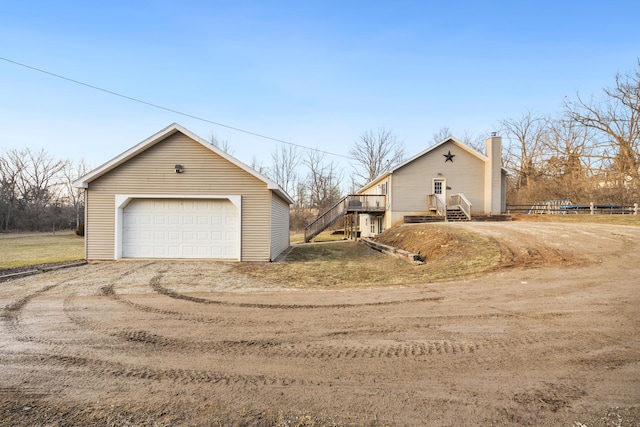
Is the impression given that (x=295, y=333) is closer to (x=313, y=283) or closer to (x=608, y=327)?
(x=313, y=283)

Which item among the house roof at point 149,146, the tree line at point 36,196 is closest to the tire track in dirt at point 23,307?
the house roof at point 149,146

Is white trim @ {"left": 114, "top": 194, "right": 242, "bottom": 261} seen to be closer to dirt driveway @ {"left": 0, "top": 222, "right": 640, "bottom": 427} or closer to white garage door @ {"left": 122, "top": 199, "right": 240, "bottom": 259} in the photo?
white garage door @ {"left": 122, "top": 199, "right": 240, "bottom": 259}

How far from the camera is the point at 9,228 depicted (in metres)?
37.4

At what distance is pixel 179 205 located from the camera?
1198 cm

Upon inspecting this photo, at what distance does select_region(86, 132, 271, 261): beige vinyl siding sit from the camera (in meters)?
11.8

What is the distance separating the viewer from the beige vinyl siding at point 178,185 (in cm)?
1176

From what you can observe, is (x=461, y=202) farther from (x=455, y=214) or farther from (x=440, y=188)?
(x=440, y=188)

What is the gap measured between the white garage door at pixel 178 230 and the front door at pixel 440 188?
15.6 m

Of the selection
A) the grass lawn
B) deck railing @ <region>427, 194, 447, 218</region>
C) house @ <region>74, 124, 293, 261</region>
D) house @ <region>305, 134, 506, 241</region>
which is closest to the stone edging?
house @ <region>74, 124, 293, 261</region>

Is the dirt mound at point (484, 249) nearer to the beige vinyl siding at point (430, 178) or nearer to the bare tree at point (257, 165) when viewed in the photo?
the beige vinyl siding at point (430, 178)

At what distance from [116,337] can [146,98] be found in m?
14.4

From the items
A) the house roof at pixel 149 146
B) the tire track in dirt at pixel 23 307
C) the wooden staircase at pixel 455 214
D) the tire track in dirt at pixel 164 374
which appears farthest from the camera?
the wooden staircase at pixel 455 214

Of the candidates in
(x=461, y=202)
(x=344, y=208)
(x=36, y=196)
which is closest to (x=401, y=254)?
(x=344, y=208)

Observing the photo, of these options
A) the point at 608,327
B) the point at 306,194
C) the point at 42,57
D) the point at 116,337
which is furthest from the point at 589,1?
the point at 306,194
